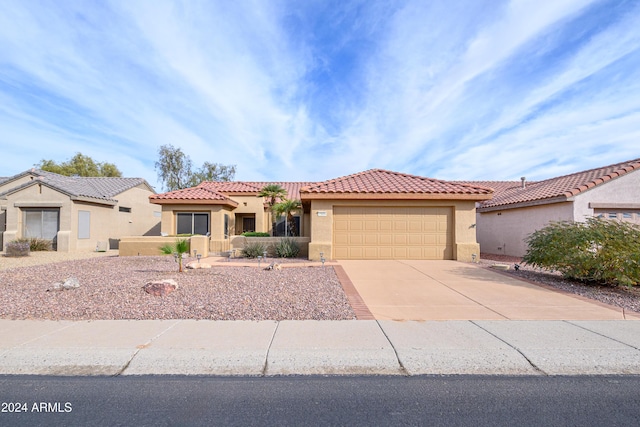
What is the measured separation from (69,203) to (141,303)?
16805mm

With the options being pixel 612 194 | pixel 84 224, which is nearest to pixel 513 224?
pixel 612 194

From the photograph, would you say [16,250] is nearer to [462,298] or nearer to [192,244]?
[192,244]

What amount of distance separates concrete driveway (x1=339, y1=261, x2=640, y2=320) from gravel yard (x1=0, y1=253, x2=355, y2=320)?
0.97m

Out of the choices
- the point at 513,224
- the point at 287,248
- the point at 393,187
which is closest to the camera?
the point at 393,187

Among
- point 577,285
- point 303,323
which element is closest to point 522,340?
point 303,323

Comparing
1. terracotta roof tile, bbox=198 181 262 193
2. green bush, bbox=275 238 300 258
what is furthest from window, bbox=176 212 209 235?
green bush, bbox=275 238 300 258

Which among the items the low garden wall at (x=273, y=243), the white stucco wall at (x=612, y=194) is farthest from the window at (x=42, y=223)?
the white stucco wall at (x=612, y=194)

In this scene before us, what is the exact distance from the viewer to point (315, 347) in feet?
14.6

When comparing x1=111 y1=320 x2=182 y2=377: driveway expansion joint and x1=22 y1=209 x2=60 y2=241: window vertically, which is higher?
x1=22 y1=209 x2=60 y2=241: window

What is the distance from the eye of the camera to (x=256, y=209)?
22.5m

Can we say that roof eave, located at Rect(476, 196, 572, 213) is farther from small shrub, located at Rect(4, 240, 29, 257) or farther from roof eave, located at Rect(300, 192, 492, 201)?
small shrub, located at Rect(4, 240, 29, 257)

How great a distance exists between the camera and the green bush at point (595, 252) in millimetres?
8070

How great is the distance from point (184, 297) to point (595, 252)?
1047cm

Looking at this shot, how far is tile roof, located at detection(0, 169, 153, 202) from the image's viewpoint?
19.2m
